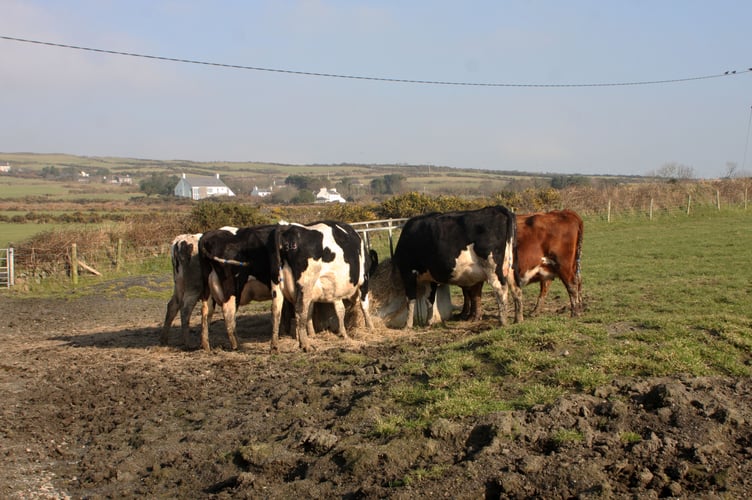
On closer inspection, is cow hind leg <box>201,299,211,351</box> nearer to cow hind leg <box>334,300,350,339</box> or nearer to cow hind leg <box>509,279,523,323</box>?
cow hind leg <box>334,300,350,339</box>

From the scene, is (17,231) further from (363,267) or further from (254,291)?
(363,267)

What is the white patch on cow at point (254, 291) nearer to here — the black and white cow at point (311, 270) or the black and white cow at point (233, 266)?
the black and white cow at point (233, 266)

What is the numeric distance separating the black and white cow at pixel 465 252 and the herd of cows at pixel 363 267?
18mm

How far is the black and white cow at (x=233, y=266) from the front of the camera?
39.0 feet

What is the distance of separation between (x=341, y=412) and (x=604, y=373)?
9.03 ft

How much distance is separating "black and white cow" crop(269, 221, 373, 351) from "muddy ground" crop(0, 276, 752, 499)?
1309 millimetres

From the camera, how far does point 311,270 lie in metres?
11.8

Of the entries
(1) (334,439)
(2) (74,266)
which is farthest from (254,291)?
(2) (74,266)

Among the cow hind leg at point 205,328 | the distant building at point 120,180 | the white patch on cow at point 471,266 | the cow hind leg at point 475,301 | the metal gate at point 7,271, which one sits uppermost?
the white patch on cow at point 471,266

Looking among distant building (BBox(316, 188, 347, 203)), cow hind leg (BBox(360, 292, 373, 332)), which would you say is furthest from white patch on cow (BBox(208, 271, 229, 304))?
distant building (BBox(316, 188, 347, 203))

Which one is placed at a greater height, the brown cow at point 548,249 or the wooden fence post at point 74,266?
the brown cow at point 548,249

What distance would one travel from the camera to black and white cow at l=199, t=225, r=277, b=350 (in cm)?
1188

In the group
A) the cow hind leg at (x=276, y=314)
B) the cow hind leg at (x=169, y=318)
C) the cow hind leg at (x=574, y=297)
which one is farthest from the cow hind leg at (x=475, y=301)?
the cow hind leg at (x=169, y=318)

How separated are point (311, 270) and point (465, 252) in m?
2.82
